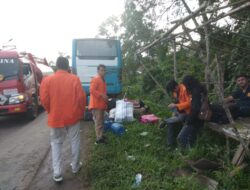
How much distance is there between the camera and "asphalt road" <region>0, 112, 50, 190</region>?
5.69 meters

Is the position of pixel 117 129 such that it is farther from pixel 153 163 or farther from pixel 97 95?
pixel 153 163

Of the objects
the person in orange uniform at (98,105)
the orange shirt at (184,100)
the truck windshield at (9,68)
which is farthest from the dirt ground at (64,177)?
the truck windshield at (9,68)

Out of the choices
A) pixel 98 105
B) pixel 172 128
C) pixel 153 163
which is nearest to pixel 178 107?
pixel 172 128

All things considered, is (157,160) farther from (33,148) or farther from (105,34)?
(105,34)

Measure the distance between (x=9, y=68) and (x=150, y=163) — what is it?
7.16 meters

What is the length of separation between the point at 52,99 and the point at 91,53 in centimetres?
731

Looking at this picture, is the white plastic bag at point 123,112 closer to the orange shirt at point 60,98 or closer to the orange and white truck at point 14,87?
the orange and white truck at point 14,87

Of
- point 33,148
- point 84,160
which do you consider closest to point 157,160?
point 84,160

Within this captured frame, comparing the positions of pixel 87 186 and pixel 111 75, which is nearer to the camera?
pixel 87 186

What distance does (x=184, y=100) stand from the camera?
6605mm

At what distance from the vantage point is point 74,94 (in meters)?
5.36

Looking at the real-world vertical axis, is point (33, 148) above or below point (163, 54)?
below

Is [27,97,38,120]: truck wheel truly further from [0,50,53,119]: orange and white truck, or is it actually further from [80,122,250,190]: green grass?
[80,122,250,190]: green grass

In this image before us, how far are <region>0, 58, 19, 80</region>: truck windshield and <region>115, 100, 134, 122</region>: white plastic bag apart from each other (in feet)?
12.6
